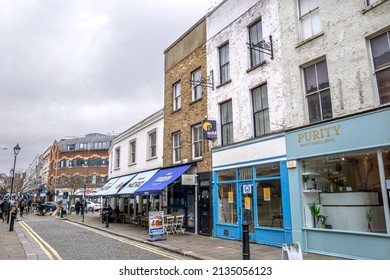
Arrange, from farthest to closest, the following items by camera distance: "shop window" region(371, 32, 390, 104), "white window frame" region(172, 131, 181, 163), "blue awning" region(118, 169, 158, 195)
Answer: "blue awning" region(118, 169, 158, 195)
"white window frame" region(172, 131, 181, 163)
"shop window" region(371, 32, 390, 104)

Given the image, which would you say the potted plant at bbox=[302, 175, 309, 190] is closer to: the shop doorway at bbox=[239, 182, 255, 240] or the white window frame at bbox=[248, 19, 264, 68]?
the shop doorway at bbox=[239, 182, 255, 240]

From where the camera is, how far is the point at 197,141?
15.6 m

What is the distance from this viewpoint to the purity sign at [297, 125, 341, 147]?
924cm

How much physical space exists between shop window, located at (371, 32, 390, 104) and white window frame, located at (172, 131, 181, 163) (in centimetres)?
1048

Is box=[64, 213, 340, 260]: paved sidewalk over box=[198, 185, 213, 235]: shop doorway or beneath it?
beneath

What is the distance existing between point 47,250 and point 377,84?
1104 centimetres

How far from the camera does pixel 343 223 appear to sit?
912 centimetres

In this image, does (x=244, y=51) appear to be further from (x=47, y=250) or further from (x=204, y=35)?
(x=47, y=250)

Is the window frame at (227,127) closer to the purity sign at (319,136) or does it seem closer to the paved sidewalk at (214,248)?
the purity sign at (319,136)

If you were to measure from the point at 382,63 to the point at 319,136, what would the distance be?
2558mm

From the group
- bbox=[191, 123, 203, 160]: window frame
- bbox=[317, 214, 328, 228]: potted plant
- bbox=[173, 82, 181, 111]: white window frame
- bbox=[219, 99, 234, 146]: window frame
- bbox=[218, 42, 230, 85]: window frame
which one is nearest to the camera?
bbox=[317, 214, 328, 228]: potted plant

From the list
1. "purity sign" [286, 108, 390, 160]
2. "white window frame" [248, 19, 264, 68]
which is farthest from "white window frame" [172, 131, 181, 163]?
"purity sign" [286, 108, 390, 160]

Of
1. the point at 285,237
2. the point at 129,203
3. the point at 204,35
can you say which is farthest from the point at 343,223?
the point at 129,203
